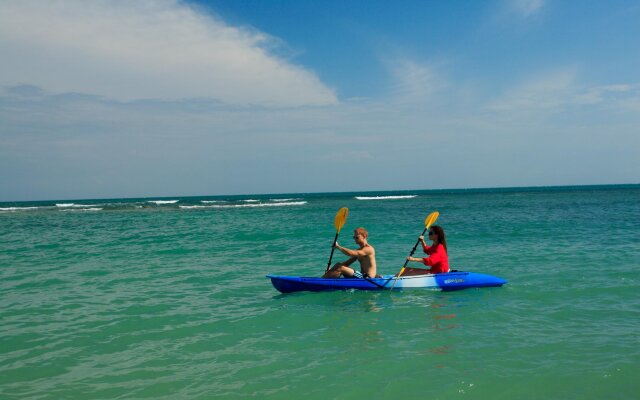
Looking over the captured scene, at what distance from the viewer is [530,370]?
614cm

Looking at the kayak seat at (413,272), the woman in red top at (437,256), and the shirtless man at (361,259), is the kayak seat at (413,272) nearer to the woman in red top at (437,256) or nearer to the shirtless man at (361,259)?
the woman in red top at (437,256)

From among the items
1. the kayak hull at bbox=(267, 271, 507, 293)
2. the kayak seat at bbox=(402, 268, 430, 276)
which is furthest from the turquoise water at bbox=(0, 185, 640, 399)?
the kayak seat at bbox=(402, 268, 430, 276)

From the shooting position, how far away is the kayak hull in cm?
1118

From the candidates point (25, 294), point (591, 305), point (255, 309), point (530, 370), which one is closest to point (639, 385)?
point (530, 370)

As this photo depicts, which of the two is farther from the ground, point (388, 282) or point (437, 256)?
point (437, 256)

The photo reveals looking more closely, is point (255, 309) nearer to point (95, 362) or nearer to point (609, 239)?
point (95, 362)

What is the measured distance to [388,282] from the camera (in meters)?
11.2

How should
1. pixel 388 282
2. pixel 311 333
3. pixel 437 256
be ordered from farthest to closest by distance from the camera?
pixel 437 256, pixel 388 282, pixel 311 333

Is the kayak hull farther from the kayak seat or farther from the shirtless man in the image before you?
the kayak seat

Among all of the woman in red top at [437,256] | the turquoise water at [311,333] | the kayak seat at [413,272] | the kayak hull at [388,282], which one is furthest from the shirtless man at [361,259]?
the kayak seat at [413,272]

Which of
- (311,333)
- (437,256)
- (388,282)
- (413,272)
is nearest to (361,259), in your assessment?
(388,282)

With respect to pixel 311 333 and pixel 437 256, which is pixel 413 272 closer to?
pixel 437 256

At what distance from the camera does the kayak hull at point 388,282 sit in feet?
36.7

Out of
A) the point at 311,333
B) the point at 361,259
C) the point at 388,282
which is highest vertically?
the point at 361,259
